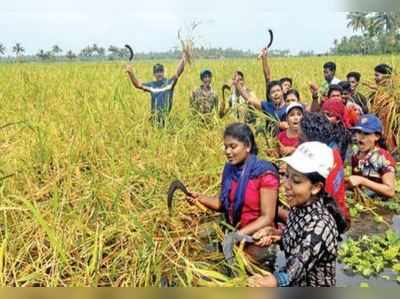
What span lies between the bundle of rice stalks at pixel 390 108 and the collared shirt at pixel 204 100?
67.5 inches

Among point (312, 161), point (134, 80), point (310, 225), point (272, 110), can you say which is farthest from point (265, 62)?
point (310, 225)

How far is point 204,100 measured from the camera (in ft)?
13.1

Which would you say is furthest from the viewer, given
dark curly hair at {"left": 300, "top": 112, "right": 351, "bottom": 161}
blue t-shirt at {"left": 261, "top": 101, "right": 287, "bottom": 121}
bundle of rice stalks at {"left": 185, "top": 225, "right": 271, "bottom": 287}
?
blue t-shirt at {"left": 261, "top": 101, "right": 287, "bottom": 121}

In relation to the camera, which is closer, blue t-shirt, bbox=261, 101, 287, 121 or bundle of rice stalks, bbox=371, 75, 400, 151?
blue t-shirt, bbox=261, 101, 287, 121

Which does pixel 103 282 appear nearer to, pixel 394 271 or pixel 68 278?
pixel 68 278

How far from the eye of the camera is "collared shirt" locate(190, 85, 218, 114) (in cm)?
387

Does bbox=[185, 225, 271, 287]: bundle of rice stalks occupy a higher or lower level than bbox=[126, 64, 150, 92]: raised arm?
lower

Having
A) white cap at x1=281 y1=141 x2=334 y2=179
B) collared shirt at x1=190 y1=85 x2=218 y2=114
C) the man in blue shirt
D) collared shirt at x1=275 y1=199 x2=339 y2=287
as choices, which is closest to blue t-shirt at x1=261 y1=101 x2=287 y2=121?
collared shirt at x1=190 y1=85 x2=218 y2=114

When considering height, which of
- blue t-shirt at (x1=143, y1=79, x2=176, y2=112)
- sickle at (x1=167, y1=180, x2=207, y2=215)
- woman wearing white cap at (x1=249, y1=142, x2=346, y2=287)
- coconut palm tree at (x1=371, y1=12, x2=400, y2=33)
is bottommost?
sickle at (x1=167, y1=180, x2=207, y2=215)

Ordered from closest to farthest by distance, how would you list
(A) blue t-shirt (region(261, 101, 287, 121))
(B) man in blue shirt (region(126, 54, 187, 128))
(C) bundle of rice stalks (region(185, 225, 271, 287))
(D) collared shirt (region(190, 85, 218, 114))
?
(C) bundle of rice stalks (region(185, 225, 271, 287)) < (A) blue t-shirt (region(261, 101, 287, 121)) < (D) collared shirt (region(190, 85, 218, 114)) < (B) man in blue shirt (region(126, 54, 187, 128))

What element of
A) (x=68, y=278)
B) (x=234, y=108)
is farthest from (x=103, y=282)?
(x=234, y=108)

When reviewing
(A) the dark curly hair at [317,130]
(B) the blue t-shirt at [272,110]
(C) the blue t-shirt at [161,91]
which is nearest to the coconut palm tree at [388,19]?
(A) the dark curly hair at [317,130]

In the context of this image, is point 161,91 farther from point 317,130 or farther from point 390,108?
point 390,108

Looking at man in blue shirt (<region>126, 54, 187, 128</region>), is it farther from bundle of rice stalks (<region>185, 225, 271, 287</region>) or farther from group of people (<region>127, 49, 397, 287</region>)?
bundle of rice stalks (<region>185, 225, 271, 287</region>)
